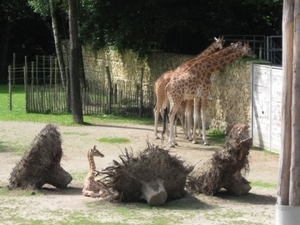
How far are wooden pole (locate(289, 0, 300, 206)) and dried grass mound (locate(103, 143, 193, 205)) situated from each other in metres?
3.43

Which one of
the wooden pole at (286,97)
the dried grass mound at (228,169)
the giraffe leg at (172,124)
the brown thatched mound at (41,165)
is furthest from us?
the giraffe leg at (172,124)

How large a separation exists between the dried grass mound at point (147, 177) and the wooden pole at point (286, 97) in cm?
331

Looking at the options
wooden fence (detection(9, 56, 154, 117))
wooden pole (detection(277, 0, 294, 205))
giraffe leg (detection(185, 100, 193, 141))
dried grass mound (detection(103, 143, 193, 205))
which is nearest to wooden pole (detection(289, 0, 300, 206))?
wooden pole (detection(277, 0, 294, 205))

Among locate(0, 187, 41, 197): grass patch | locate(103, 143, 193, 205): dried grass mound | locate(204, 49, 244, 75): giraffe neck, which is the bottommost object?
locate(0, 187, 41, 197): grass patch

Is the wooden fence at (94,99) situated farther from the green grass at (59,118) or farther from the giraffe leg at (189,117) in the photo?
the giraffe leg at (189,117)

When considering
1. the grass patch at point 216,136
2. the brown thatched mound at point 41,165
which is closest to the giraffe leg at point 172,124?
the grass patch at point 216,136

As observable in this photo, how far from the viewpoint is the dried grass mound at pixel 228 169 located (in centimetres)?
1008

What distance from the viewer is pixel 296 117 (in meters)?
6.26

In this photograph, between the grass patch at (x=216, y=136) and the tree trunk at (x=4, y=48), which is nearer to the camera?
the grass patch at (x=216, y=136)

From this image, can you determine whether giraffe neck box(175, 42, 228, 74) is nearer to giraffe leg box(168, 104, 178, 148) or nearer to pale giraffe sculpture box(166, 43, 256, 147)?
pale giraffe sculpture box(166, 43, 256, 147)

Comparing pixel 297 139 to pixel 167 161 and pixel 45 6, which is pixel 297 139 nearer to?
pixel 167 161

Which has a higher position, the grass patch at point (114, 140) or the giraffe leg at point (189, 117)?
the giraffe leg at point (189, 117)

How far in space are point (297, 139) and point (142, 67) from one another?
16726 millimetres

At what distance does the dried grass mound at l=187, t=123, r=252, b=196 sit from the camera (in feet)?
33.1
